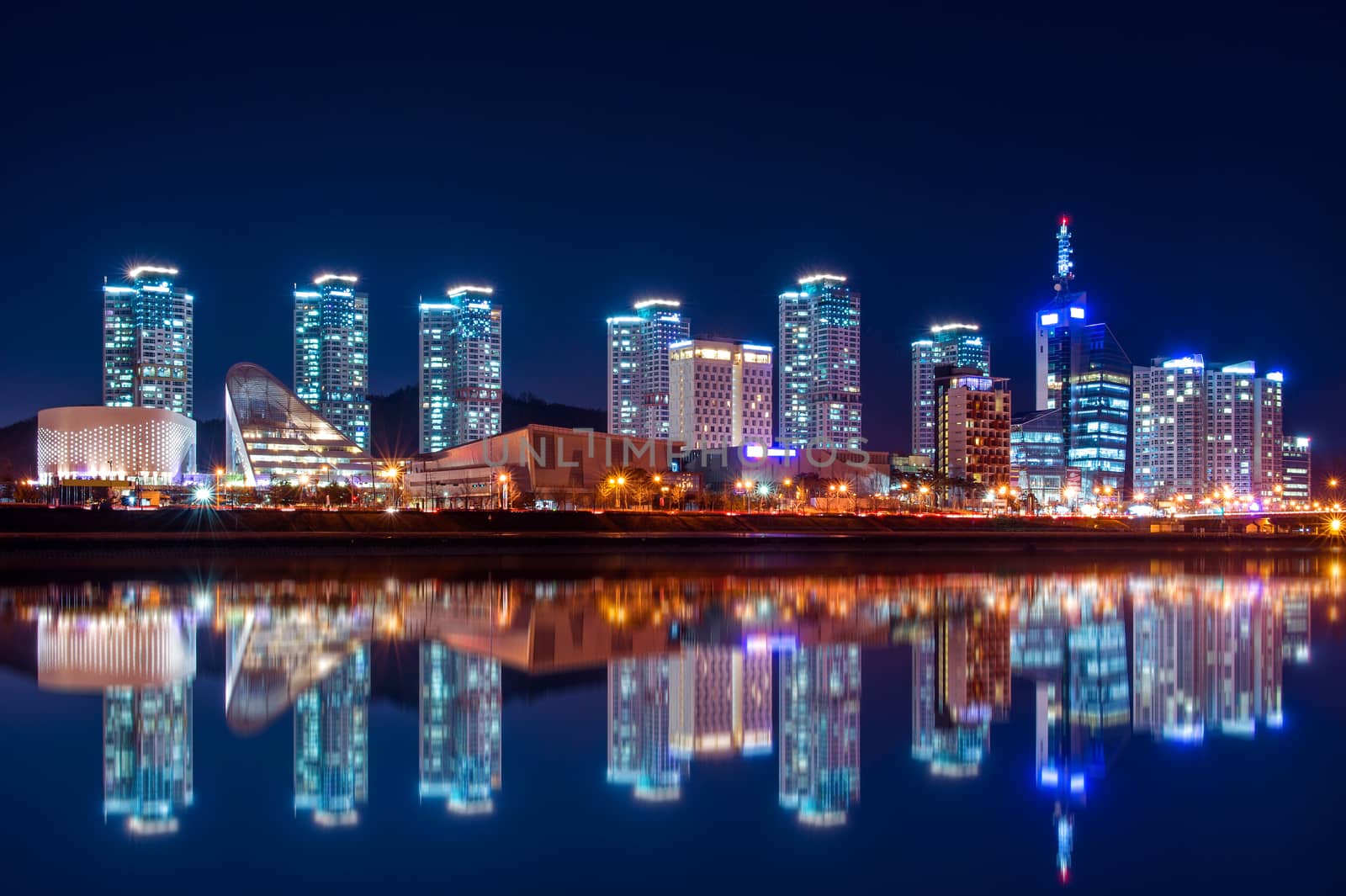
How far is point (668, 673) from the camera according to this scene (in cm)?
1389

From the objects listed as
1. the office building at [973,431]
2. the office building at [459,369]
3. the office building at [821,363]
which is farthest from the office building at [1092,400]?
the office building at [459,369]

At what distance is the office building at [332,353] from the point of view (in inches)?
5020

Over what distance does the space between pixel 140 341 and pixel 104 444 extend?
41.5 meters

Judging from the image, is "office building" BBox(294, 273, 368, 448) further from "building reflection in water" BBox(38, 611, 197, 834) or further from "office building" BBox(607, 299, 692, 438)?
"building reflection in water" BBox(38, 611, 197, 834)

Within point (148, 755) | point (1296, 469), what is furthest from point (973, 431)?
point (148, 755)

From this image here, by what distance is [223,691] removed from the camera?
12.7m

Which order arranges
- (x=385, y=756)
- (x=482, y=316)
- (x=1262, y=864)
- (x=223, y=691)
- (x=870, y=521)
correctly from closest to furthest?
(x=1262, y=864), (x=385, y=756), (x=223, y=691), (x=870, y=521), (x=482, y=316)

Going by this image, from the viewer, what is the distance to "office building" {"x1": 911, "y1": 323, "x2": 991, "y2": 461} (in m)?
151

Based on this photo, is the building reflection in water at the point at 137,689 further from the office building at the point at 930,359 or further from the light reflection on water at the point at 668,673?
the office building at the point at 930,359

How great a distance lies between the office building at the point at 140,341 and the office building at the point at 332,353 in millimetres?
15040

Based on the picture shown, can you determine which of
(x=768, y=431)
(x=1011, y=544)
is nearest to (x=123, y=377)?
(x=768, y=431)

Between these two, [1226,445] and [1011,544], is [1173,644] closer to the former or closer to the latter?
[1011,544]

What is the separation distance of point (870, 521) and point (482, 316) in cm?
8120

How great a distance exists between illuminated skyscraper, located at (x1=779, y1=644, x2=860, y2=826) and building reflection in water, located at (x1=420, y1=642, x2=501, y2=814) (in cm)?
240
